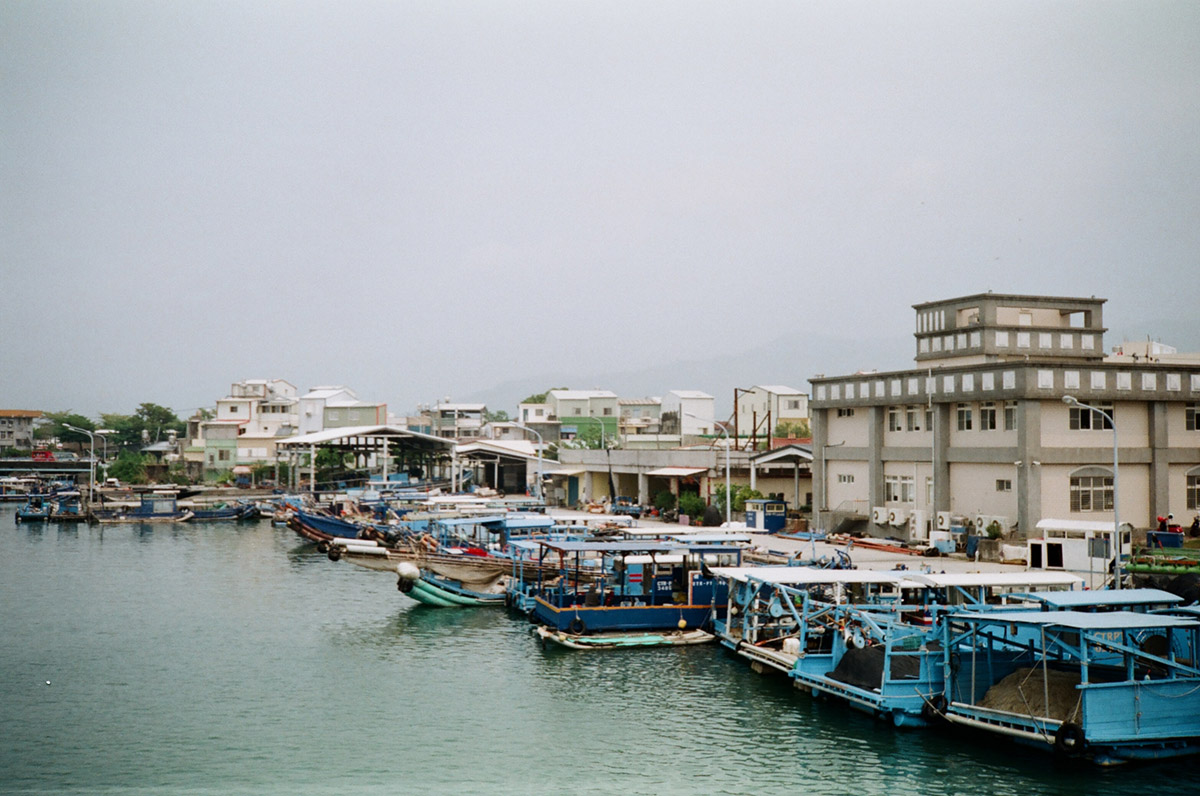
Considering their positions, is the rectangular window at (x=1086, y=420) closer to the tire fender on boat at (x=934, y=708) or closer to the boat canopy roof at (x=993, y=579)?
the boat canopy roof at (x=993, y=579)

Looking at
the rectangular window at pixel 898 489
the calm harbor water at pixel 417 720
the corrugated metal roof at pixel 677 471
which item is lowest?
the calm harbor water at pixel 417 720

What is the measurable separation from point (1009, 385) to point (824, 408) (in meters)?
11.6

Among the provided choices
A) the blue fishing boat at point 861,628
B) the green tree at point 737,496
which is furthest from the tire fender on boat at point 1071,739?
the green tree at point 737,496

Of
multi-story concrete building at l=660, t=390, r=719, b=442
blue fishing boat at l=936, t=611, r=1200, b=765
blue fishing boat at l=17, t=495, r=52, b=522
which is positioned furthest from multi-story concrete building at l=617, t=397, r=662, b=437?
blue fishing boat at l=936, t=611, r=1200, b=765

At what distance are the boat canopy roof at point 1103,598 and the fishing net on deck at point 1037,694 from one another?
4.34ft

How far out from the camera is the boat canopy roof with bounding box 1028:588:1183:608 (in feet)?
66.5

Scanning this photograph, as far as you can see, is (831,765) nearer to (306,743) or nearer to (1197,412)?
(306,743)

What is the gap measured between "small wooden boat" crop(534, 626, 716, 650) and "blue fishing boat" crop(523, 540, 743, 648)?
0.12 feet

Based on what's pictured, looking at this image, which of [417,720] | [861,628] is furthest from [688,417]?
[417,720]

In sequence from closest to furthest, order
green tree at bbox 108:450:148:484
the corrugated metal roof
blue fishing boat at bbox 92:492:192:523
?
the corrugated metal roof
blue fishing boat at bbox 92:492:192:523
green tree at bbox 108:450:148:484

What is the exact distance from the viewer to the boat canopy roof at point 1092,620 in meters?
18.2

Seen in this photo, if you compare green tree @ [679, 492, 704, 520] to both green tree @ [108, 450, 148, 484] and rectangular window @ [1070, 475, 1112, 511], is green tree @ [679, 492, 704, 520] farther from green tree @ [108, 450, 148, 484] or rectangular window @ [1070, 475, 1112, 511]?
green tree @ [108, 450, 148, 484]

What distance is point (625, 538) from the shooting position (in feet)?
122

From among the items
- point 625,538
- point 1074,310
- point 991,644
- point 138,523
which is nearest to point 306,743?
point 991,644
